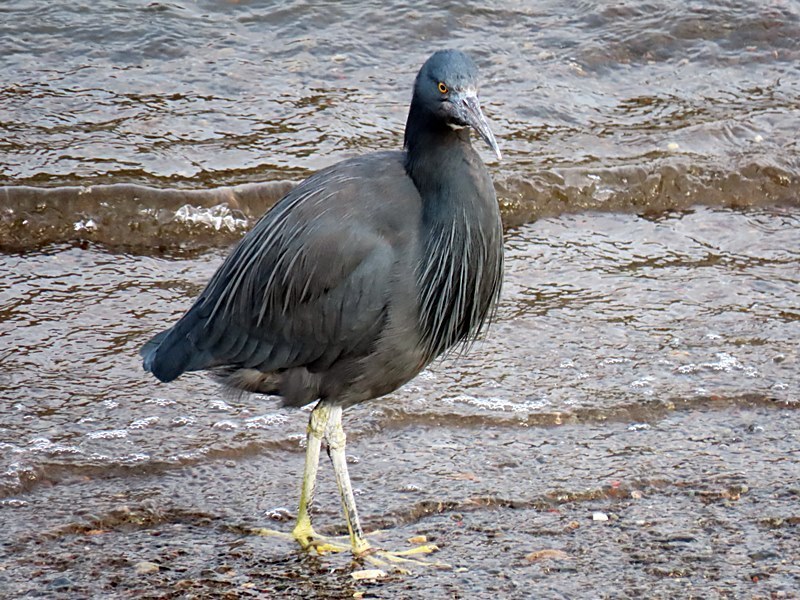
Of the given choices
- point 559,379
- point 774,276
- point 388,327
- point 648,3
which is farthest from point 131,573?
point 648,3

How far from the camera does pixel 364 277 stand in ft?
15.2

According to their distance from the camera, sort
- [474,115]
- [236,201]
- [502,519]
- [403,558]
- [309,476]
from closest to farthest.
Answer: [474,115], [403,558], [309,476], [502,519], [236,201]

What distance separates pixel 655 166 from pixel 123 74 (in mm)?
4134

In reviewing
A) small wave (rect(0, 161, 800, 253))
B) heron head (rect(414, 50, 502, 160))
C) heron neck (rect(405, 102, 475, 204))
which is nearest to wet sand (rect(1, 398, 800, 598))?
heron neck (rect(405, 102, 475, 204))

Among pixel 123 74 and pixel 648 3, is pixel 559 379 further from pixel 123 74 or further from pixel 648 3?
pixel 648 3

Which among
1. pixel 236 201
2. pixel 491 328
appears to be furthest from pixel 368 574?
pixel 236 201

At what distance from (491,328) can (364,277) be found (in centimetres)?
215

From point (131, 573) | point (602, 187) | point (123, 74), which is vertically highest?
point (123, 74)

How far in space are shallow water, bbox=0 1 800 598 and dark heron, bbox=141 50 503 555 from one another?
23.0 inches

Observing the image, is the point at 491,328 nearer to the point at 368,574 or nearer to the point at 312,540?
the point at 312,540

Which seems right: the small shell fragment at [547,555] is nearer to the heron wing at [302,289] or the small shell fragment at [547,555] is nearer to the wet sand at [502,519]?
the wet sand at [502,519]

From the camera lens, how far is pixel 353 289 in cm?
466

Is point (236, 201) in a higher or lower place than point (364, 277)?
lower

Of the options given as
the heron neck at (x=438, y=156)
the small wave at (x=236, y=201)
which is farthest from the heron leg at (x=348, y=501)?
the small wave at (x=236, y=201)
